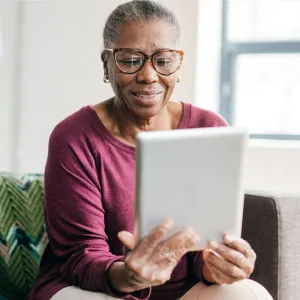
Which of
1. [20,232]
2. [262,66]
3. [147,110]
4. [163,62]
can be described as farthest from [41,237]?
[262,66]

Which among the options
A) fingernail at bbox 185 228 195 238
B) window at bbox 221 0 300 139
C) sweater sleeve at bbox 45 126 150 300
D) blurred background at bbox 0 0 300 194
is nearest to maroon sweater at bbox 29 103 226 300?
sweater sleeve at bbox 45 126 150 300

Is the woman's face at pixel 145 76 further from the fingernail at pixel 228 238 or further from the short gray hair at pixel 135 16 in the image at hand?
the fingernail at pixel 228 238

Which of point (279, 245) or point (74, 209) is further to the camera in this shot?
point (279, 245)

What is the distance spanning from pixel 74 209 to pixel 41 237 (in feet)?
1.02

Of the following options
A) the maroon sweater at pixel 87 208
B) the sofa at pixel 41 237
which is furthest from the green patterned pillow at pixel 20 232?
the maroon sweater at pixel 87 208

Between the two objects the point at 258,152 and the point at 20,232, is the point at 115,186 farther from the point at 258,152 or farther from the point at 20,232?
the point at 258,152

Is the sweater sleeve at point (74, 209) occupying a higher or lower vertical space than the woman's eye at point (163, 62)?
lower

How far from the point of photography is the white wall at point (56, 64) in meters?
2.27

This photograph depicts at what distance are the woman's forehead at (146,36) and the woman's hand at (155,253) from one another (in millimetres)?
423

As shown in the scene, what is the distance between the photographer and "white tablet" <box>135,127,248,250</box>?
→ 91 cm

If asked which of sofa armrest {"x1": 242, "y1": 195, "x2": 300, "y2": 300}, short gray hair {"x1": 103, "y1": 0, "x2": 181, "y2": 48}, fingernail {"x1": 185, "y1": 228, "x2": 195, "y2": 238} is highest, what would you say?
short gray hair {"x1": 103, "y1": 0, "x2": 181, "y2": 48}

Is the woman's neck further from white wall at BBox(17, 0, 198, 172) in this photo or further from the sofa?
white wall at BBox(17, 0, 198, 172)

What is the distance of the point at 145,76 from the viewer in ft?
3.90

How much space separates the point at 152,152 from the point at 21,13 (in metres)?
1.60
